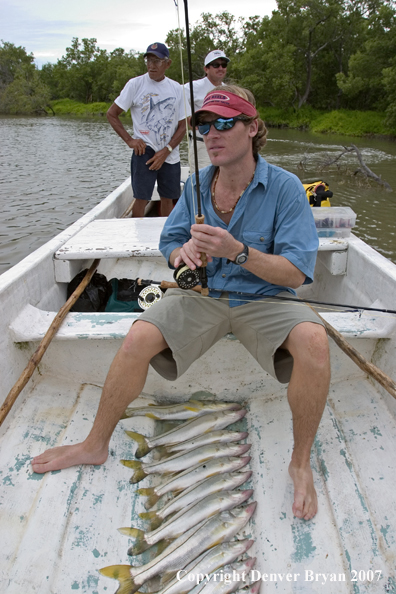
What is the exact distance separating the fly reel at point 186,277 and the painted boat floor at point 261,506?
103 cm

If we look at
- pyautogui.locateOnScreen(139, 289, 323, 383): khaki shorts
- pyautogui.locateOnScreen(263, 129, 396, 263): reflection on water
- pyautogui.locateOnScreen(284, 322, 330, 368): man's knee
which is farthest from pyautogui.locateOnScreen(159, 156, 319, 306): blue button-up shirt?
pyautogui.locateOnScreen(263, 129, 396, 263): reflection on water

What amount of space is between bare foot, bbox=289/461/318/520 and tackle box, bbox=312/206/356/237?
2469mm

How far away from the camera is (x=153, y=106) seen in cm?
537

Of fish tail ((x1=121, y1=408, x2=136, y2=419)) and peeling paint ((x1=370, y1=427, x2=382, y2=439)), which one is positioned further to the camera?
fish tail ((x1=121, y1=408, x2=136, y2=419))

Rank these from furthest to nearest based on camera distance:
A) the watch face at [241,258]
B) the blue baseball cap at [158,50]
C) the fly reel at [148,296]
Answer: the blue baseball cap at [158,50] → the fly reel at [148,296] → the watch face at [241,258]

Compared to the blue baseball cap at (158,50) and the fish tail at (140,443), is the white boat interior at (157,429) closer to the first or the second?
the fish tail at (140,443)

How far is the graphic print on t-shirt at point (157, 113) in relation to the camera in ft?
17.6

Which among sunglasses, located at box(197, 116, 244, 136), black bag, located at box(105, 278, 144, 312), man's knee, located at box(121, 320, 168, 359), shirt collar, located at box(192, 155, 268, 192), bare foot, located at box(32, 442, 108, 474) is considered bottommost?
bare foot, located at box(32, 442, 108, 474)

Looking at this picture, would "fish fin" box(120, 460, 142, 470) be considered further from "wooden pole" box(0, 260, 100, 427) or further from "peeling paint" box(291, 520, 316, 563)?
"peeling paint" box(291, 520, 316, 563)

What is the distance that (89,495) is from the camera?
2.29 metres

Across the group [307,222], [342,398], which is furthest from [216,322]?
[342,398]

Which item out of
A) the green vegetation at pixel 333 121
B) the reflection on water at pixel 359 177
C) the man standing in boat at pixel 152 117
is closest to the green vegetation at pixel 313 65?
the green vegetation at pixel 333 121

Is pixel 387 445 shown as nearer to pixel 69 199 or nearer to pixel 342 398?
pixel 342 398

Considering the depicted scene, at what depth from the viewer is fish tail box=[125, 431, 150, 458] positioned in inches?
102
